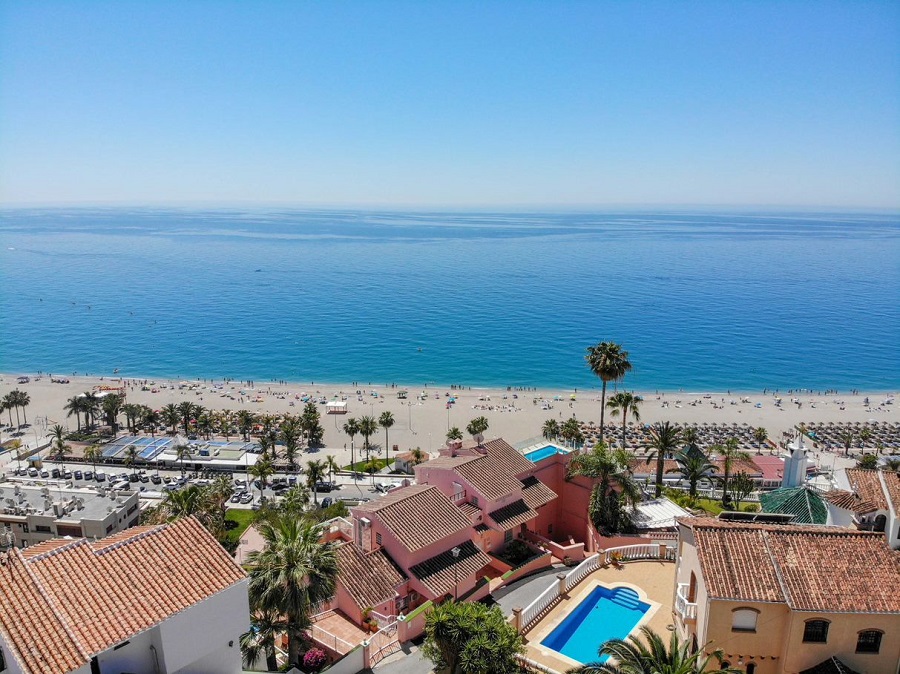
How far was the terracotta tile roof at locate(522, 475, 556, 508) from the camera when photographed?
30.4m

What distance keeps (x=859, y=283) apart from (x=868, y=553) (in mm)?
196591

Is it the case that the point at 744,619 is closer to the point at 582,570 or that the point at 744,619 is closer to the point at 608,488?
the point at 582,570

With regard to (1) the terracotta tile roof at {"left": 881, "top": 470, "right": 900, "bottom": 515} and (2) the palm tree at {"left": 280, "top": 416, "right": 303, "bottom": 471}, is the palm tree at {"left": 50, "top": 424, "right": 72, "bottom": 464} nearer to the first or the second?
(2) the palm tree at {"left": 280, "top": 416, "right": 303, "bottom": 471}

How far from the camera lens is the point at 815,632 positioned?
16.9 metres

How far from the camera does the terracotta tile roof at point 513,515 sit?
93.5 feet

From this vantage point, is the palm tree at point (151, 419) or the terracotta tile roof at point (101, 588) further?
the palm tree at point (151, 419)

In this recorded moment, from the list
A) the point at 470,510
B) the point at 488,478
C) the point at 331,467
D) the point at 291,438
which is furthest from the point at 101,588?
the point at 291,438

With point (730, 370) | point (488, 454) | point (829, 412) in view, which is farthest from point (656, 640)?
point (730, 370)

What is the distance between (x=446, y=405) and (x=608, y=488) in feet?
184

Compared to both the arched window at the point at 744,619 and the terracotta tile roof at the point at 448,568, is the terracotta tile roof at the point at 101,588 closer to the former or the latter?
the terracotta tile roof at the point at 448,568

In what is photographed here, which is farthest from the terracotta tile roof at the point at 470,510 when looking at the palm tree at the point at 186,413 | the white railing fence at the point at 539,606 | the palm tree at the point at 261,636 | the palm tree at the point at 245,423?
the palm tree at the point at 186,413

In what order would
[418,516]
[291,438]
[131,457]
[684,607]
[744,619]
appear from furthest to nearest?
[291,438] → [131,457] → [418,516] → [684,607] → [744,619]

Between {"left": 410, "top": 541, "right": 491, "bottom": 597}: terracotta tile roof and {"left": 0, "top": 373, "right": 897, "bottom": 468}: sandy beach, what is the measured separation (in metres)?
43.6

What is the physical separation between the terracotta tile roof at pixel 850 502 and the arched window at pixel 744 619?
350 inches
